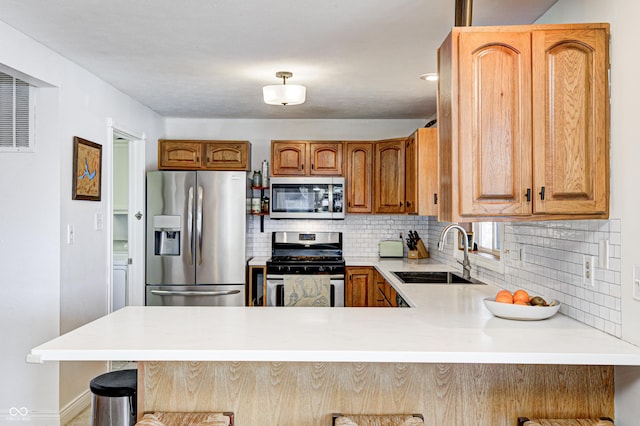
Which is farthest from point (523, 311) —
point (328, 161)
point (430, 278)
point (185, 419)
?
point (328, 161)

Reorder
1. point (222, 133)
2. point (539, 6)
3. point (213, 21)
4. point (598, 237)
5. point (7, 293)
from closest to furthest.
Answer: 1. point (598, 237)
2. point (539, 6)
3. point (213, 21)
4. point (7, 293)
5. point (222, 133)

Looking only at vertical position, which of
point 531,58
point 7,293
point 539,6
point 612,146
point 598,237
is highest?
point 539,6

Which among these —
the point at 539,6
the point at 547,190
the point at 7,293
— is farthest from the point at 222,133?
the point at 547,190

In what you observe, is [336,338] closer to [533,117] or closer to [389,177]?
[533,117]

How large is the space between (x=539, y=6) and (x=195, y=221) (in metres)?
3.46

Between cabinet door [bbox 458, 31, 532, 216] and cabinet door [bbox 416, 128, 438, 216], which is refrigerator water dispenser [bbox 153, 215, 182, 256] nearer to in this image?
cabinet door [bbox 416, 128, 438, 216]

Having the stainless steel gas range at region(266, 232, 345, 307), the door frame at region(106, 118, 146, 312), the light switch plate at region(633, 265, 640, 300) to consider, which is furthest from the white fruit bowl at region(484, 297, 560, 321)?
the door frame at region(106, 118, 146, 312)

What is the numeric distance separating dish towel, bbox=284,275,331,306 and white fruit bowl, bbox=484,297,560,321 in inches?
72.5

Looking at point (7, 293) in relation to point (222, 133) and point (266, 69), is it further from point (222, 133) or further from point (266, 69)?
point (222, 133)

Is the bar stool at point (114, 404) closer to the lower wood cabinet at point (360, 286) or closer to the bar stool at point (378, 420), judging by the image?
the bar stool at point (378, 420)

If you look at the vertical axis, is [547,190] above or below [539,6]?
below

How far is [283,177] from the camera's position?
17.0 ft

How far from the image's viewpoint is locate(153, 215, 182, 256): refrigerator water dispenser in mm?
4855

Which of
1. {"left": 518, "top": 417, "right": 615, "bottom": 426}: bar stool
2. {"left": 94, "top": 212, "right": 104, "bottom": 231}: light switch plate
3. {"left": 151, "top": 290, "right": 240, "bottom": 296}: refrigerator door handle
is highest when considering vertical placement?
{"left": 94, "top": 212, "right": 104, "bottom": 231}: light switch plate
